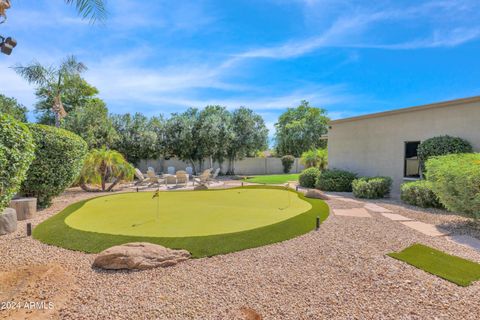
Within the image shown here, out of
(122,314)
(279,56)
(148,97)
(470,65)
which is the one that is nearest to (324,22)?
(279,56)

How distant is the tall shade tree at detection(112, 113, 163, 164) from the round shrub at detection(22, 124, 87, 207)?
42.4 ft

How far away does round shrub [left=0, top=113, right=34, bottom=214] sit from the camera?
3.86 meters

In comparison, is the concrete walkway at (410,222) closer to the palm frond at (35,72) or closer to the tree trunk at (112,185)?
the tree trunk at (112,185)

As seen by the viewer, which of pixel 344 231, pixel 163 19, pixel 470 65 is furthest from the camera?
pixel 470 65

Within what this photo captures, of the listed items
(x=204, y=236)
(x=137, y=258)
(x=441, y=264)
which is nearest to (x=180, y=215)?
(x=204, y=236)

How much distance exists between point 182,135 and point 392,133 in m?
15.7

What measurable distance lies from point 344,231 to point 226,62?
9.79 metres

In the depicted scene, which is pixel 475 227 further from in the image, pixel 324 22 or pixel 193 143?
pixel 193 143

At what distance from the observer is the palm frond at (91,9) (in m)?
5.68

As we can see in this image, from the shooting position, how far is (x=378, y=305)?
2.94 m

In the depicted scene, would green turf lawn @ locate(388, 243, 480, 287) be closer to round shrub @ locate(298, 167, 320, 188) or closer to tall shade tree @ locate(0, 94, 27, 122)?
round shrub @ locate(298, 167, 320, 188)

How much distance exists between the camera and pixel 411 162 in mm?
12172

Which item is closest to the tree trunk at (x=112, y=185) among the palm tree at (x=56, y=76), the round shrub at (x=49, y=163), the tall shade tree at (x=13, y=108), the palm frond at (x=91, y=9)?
the round shrub at (x=49, y=163)

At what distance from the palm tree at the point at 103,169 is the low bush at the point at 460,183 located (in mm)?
13060
